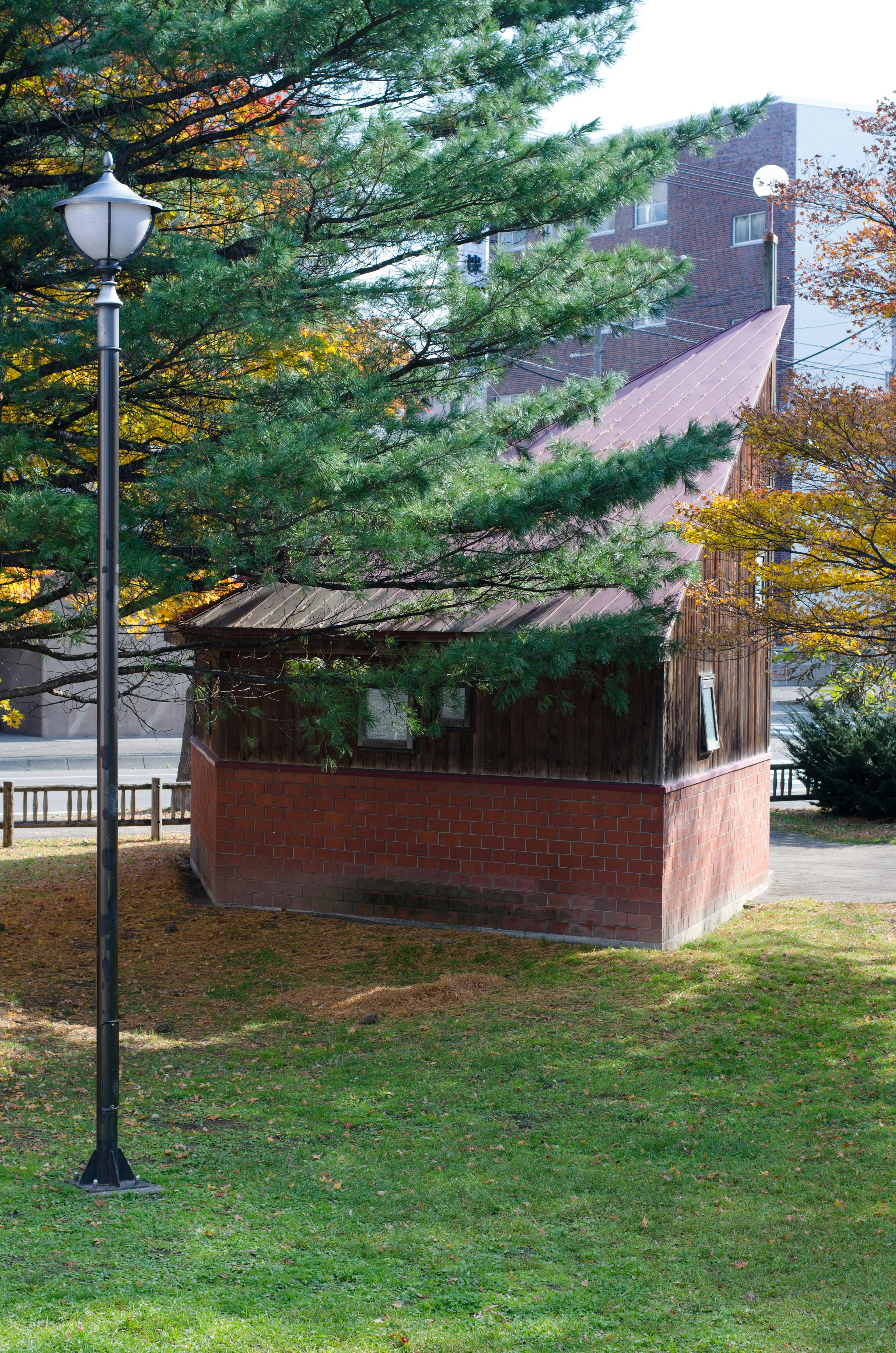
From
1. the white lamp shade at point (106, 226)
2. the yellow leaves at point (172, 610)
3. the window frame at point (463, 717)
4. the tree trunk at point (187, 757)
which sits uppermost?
the white lamp shade at point (106, 226)

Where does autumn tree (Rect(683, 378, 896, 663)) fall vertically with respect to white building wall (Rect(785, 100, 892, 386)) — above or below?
below

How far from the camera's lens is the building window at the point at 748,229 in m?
43.5

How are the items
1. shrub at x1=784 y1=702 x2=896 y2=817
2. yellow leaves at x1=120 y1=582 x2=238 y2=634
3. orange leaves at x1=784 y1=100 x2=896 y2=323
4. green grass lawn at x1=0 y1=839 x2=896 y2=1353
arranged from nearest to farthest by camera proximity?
green grass lawn at x1=0 y1=839 x2=896 y2=1353, orange leaves at x1=784 y1=100 x2=896 y2=323, yellow leaves at x1=120 y1=582 x2=238 y2=634, shrub at x1=784 y1=702 x2=896 y2=817

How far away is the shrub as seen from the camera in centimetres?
2325

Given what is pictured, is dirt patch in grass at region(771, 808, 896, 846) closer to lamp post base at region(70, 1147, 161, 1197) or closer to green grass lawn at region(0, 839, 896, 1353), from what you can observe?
green grass lawn at region(0, 839, 896, 1353)

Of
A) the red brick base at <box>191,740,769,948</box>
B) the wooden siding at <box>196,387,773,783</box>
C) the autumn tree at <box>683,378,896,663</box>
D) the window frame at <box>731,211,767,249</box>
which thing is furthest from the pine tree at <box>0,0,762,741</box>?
the window frame at <box>731,211,767,249</box>

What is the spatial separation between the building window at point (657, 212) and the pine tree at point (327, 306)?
3815cm

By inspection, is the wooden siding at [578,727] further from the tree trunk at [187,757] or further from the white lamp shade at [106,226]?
the tree trunk at [187,757]

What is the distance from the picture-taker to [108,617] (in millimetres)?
6258

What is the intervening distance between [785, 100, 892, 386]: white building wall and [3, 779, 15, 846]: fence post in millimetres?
29886

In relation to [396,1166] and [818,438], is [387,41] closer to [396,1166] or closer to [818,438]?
[818,438]

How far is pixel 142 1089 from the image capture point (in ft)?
26.7

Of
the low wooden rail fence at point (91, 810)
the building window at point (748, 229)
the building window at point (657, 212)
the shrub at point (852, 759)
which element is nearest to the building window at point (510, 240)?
the low wooden rail fence at point (91, 810)

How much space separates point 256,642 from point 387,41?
499 centimetres
